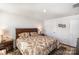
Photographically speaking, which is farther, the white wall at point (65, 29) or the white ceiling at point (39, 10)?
the white wall at point (65, 29)

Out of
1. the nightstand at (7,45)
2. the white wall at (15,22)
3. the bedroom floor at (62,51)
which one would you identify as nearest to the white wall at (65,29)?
the bedroom floor at (62,51)

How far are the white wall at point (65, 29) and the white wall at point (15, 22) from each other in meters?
0.20

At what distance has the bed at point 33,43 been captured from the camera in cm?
139

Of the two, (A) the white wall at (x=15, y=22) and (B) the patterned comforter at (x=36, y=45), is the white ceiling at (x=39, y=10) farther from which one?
(B) the patterned comforter at (x=36, y=45)

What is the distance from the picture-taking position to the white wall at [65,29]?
4.84ft

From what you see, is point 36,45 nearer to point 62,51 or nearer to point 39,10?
point 62,51

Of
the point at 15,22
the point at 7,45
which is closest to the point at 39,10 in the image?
the point at 15,22

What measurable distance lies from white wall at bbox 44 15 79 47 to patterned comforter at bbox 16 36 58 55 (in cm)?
13

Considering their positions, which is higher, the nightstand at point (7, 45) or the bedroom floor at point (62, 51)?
the nightstand at point (7, 45)

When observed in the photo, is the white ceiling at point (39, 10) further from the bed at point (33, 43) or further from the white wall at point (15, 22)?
the bed at point (33, 43)

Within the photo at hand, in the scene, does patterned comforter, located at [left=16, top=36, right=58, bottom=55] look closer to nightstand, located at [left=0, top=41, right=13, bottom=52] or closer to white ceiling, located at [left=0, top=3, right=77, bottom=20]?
nightstand, located at [left=0, top=41, right=13, bottom=52]

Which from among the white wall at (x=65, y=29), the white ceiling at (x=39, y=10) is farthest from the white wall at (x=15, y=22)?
the white wall at (x=65, y=29)

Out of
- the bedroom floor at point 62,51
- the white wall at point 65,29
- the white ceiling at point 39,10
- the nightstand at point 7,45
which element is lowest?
the bedroom floor at point 62,51
